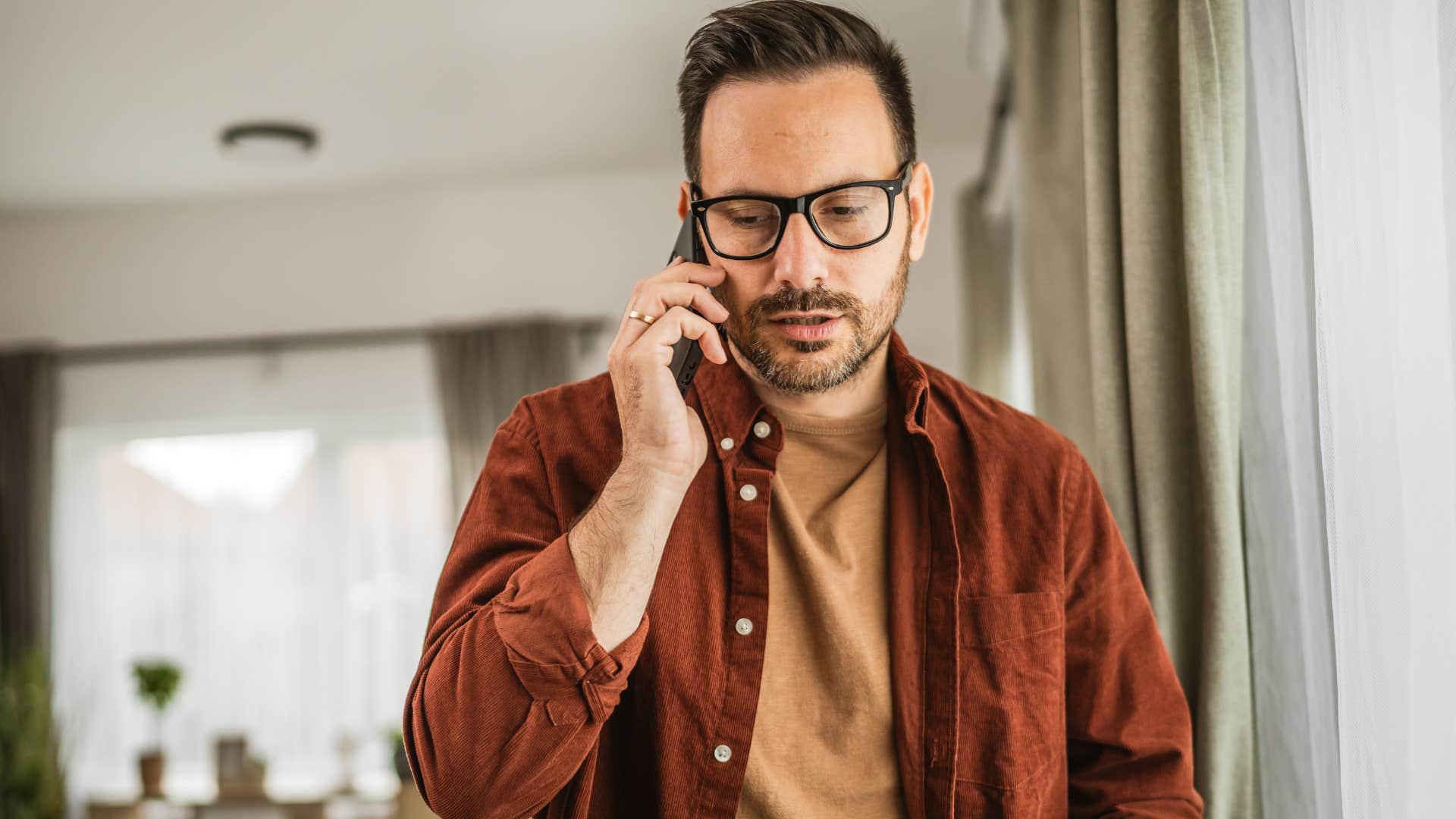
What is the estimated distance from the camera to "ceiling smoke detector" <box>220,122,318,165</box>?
4.02 m

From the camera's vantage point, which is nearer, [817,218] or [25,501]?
[817,218]

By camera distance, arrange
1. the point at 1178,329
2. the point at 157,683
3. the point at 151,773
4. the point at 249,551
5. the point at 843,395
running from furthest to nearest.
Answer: the point at 249,551, the point at 151,773, the point at 157,683, the point at 1178,329, the point at 843,395

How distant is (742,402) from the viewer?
1198 mm

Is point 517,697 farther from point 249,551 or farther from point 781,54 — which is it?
point 249,551

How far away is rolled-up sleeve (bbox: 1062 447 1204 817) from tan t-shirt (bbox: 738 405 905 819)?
0.22 metres

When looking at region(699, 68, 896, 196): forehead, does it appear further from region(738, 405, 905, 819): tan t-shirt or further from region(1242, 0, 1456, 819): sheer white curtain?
region(1242, 0, 1456, 819): sheer white curtain

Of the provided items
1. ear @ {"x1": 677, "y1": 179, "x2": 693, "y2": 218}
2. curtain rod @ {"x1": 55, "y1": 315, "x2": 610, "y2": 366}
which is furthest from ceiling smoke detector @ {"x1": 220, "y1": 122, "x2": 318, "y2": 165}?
ear @ {"x1": 677, "y1": 179, "x2": 693, "y2": 218}

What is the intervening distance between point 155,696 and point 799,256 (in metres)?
4.15

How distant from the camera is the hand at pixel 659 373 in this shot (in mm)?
984

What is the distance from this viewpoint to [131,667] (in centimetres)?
454

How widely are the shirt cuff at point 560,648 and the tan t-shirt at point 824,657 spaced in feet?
0.69

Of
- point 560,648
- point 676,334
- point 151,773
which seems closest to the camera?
point 560,648

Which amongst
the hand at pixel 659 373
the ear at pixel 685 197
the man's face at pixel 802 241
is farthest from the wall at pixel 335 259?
the hand at pixel 659 373

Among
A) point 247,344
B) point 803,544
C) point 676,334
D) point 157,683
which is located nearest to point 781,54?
point 676,334
